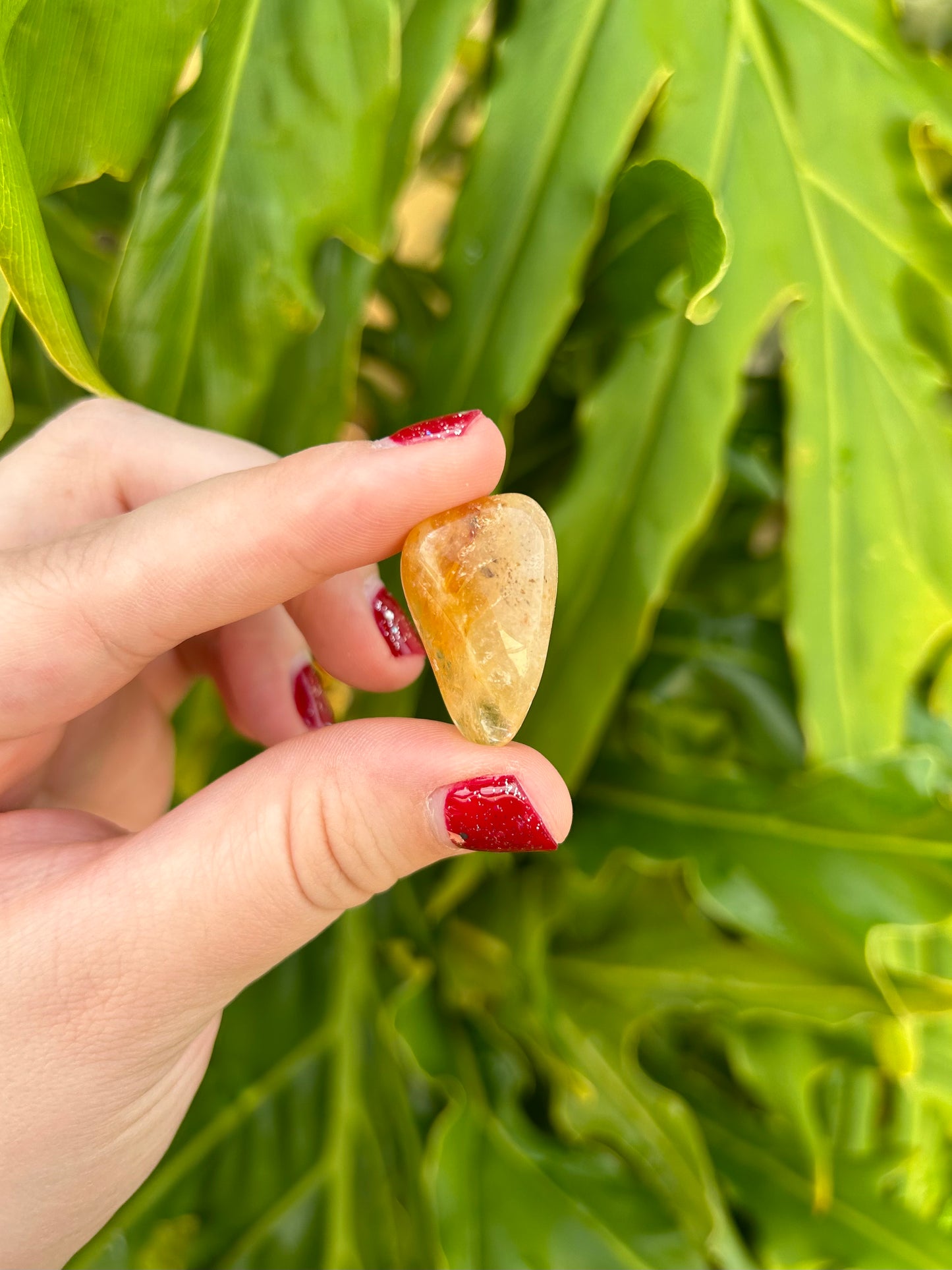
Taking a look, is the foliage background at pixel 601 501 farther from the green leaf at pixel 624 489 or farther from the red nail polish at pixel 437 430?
the red nail polish at pixel 437 430

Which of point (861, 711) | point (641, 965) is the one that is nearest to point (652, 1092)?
point (641, 965)

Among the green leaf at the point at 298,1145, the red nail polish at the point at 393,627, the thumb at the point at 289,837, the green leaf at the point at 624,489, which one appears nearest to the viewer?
the thumb at the point at 289,837

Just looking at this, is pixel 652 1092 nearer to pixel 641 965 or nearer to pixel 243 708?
pixel 641 965

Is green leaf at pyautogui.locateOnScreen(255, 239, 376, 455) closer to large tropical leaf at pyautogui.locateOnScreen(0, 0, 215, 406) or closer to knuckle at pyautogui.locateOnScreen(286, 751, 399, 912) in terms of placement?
large tropical leaf at pyautogui.locateOnScreen(0, 0, 215, 406)

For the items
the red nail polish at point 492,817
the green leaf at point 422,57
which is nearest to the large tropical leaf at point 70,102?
the green leaf at point 422,57

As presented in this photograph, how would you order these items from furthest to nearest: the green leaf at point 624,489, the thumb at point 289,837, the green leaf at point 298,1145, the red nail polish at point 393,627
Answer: the green leaf at point 298,1145 < the green leaf at point 624,489 < the red nail polish at point 393,627 < the thumb at point 289,837

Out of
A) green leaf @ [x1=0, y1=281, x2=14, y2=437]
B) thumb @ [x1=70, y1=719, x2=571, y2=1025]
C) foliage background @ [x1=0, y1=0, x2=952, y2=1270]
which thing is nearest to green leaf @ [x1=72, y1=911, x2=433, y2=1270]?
foliage background @ [x1=0, y1=0, x2=952, y2=1270]

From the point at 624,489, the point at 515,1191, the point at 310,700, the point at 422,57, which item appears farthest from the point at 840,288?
the point at 515,1191
